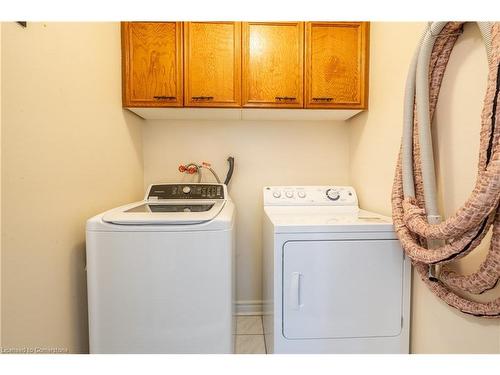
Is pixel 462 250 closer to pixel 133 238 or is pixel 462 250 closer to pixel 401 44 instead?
pixel 401 44

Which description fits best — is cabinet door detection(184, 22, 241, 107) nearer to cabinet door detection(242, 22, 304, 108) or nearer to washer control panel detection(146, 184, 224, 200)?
cabinet door detection(242, 22, 304, 108)

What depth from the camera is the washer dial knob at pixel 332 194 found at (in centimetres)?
165

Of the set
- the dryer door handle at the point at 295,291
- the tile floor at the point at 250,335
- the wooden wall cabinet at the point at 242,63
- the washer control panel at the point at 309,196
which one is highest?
the wooden wall cabinet at the point at 242,63

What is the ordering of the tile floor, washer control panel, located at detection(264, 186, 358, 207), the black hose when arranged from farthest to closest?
the black hose → washer control panel, located at detection(264, 186, 358, 207) → the tile floor

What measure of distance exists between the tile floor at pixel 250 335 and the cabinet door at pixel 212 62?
5.12 feet

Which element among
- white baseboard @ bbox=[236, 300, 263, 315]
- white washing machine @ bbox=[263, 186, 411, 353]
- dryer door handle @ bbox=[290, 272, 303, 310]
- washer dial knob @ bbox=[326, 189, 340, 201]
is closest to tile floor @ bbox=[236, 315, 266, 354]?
white baseboard @ bbox=[236, 300, 263, 315]

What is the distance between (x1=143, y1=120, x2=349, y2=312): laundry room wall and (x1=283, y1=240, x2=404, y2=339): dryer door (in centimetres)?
86

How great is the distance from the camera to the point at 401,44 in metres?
1.20

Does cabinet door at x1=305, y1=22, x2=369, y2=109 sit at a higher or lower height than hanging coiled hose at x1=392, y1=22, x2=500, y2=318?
higher

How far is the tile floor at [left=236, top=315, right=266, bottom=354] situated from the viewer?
143cm

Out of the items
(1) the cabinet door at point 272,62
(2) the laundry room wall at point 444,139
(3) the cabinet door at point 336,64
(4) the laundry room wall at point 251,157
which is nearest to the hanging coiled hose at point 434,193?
(2) the laundry room wall at point 444,139

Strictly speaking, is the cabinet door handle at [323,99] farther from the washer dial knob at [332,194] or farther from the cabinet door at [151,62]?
the cabinet door at [151,62]

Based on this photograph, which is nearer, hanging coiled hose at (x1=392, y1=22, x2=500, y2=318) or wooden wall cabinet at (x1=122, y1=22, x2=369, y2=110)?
hanging coiled hose at (x1=392, y1=22, x2=500, y2=318)

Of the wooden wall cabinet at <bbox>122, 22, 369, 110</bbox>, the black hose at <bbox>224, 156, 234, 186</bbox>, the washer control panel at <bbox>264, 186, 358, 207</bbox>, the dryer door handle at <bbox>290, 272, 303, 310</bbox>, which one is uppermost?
the wooden wall cabinet at <bbox>122, 22, 369, 110</bbox>
